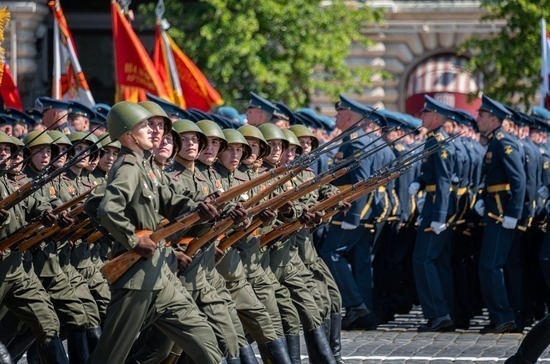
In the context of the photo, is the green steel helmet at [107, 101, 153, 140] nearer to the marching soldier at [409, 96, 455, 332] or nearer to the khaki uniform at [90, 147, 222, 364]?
the khaki uniform at [90, 147, 222, 364]

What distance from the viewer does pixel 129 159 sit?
29.1ft

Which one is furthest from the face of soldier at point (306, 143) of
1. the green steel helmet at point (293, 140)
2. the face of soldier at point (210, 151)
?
the face of soldier at point (210, 151)

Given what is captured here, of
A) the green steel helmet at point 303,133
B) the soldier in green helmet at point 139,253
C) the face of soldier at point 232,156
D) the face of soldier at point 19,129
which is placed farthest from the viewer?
the face of soldier at point 19,129

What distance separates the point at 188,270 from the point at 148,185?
761 millimetres

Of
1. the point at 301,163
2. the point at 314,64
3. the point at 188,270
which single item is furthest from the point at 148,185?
the point at 314,64

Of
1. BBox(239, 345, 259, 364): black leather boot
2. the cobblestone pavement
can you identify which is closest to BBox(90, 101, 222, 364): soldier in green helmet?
BBox(239, 345, 259, 364): black leather boot

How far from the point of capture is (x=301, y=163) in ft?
32.8

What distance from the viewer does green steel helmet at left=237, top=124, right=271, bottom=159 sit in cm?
1116

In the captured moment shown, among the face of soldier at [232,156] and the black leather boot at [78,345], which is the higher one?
the face of soldier at [232,156]

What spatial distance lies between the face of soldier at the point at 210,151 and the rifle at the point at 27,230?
759mm

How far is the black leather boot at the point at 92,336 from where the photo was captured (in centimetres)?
1066

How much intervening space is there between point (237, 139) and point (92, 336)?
1.60m

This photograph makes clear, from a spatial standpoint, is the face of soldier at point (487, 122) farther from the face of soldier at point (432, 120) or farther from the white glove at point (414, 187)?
the white glove at point (414, 187)

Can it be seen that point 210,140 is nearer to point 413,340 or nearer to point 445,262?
point 413,340
